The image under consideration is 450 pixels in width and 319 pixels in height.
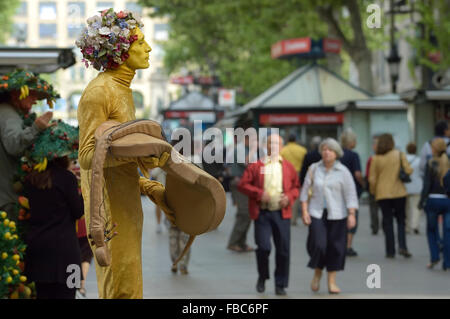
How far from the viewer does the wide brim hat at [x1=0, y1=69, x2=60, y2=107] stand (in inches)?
294

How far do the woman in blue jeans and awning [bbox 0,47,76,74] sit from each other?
508cm

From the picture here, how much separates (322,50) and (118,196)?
943 inches

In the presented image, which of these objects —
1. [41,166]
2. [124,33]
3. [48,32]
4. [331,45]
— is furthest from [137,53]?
[48,32]

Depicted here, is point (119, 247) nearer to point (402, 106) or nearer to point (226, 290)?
point (226, 290)

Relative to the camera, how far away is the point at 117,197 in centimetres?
500

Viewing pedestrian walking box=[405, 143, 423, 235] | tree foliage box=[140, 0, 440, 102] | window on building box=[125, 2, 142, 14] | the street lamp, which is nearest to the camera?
window on building box=[125, 2, 142, 14]

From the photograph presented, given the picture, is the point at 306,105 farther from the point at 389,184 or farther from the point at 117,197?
the point at 117,197

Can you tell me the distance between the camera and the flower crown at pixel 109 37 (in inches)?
198

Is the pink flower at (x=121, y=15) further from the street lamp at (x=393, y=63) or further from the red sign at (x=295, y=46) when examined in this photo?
the red sign at (x=295, y=46)

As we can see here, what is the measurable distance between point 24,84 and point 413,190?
11065 mm

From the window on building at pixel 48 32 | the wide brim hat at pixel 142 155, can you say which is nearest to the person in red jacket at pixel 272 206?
the wide brim hat at pixel 142 155

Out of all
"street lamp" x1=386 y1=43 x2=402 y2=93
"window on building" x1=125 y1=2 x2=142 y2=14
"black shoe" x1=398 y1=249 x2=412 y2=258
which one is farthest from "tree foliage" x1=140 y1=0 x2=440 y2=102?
"black shoe" x1=398 y1=249 x2=412 y2=258

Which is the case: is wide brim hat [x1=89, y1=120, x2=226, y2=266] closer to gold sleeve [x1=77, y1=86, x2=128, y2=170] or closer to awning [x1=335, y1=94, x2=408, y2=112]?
gold sleeve [x1=77, y1=86, x2=128, y2=170]

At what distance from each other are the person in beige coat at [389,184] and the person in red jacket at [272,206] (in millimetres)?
3856
